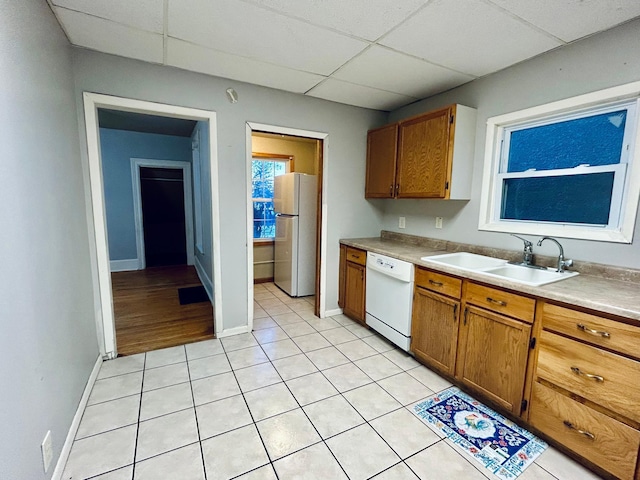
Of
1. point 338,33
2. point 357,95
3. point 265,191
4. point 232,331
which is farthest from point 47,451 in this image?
point 265,191

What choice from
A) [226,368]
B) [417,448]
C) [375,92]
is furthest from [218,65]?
[417,448]

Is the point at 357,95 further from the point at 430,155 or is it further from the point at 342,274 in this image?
the point at 342,274

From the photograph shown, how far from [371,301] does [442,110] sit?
5.98 feet

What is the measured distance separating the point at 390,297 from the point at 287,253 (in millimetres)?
1890

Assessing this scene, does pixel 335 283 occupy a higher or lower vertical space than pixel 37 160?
lower

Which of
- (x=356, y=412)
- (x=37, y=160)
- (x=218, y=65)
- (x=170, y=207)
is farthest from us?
(x=170, y=207)

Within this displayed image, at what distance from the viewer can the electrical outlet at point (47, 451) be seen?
1273mm

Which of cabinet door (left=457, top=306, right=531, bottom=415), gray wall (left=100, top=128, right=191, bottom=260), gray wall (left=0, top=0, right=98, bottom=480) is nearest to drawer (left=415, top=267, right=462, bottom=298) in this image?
cabinet door (left=457, top=306, right=531, bottom=415)

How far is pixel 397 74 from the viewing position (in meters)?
2.47

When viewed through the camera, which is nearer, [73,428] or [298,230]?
[73,428]

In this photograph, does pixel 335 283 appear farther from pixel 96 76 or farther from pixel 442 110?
pixel 96 76

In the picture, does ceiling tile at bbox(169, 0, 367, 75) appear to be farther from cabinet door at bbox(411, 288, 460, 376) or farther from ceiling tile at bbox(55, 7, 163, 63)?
cabinet door at bbox(411, 288, 460, 376)

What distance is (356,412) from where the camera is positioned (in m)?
1.92

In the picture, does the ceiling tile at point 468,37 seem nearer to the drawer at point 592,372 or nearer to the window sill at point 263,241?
the drawer at point 592,372
